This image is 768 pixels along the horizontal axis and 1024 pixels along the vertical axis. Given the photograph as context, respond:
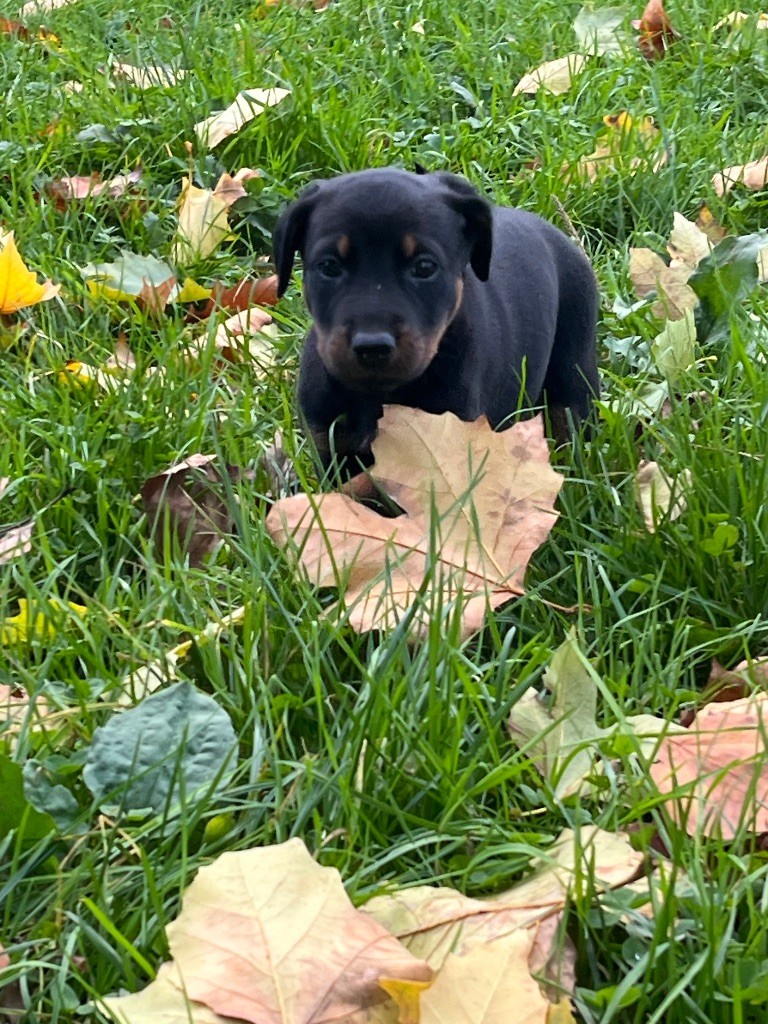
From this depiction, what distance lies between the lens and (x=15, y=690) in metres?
2.01

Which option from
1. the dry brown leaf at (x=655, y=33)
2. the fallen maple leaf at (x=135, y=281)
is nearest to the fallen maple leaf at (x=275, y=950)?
the fallen maple leaf at (x=135, y=281)

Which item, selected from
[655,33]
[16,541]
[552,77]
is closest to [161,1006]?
[16,541]

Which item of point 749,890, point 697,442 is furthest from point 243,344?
point 749,890

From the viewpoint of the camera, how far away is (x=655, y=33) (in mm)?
5172

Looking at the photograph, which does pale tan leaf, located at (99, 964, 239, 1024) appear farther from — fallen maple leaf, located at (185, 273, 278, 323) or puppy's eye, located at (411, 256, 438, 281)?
fallen maple leaf, located at (185, 273, 278, 323)

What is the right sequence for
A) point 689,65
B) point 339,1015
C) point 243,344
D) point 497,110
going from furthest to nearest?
point 689,65
point 497,110
point 243,344
point 339,1015

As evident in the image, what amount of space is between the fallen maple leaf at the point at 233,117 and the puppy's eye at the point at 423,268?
1.64 metres

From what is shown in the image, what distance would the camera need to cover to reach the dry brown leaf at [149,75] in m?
4.56

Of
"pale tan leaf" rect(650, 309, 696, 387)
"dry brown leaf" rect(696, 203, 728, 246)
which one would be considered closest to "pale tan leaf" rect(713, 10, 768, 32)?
"dry brown leaf" rect(696, 203, 728, 246)

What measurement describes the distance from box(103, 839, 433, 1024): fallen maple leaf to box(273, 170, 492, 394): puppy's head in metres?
1.38

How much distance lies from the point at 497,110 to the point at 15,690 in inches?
128

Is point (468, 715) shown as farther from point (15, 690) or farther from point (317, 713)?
point (15, 690)

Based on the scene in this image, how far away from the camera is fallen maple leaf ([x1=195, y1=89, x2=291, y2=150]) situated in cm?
418

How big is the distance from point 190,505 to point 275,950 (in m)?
1.34
